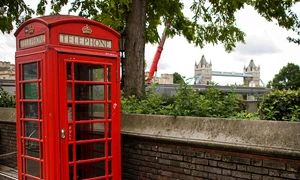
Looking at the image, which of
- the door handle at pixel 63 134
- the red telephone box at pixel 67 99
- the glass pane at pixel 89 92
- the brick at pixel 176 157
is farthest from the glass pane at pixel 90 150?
the brick at pixel 176 157

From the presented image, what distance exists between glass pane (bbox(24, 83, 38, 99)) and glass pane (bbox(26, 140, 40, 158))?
0.63 m

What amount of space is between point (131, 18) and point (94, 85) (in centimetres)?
387

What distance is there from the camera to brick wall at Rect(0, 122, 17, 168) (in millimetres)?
7824

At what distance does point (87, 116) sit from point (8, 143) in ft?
14.3

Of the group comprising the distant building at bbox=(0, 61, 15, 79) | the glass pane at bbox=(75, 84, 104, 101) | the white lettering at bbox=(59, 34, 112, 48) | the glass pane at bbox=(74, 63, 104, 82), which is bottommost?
the glass pane at bbox=(75, 84, 104, 101)

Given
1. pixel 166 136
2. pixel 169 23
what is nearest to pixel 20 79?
pixel 166 136

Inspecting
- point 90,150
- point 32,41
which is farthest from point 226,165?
point 32,41

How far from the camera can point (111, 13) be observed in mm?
9844

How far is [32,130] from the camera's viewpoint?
471 cm

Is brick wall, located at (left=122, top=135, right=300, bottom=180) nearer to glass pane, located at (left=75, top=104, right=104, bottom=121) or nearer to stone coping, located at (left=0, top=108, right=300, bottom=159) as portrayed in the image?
stone coping, located at (left=0, top=108, right=300, bottom=159)

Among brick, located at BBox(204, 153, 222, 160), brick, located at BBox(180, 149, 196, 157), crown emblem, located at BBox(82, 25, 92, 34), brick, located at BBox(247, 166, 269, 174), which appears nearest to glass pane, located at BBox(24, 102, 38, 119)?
crown emblem, located at BBox(82, 25, 92, 34)

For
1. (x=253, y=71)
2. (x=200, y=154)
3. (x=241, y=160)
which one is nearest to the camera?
(x=241, y=160)

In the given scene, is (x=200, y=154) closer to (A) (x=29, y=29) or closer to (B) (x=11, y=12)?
(A) (x=29, y=29)

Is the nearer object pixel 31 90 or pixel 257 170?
pixel 257 170
